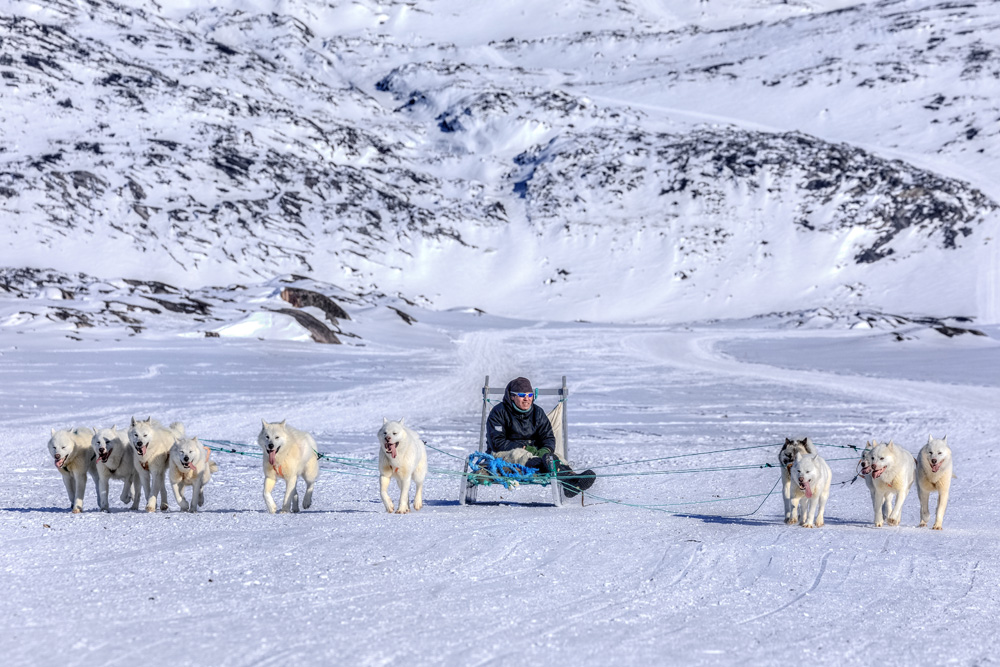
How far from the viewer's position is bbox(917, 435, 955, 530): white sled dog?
7.32m

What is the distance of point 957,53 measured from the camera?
83500mm

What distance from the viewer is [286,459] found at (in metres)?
7.51

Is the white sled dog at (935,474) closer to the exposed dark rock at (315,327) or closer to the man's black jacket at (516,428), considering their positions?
the man's black jacket at (516,428)

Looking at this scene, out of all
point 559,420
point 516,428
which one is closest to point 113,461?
point 516,428

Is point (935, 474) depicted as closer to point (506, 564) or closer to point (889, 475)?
point (889, 475)

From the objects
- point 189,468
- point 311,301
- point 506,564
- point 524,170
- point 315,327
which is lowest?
point 506,564

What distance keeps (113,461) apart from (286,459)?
1.53 meters

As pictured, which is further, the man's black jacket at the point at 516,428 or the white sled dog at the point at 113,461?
the man's black jacket at the point at 516,428

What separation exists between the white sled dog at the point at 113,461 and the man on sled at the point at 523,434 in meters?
3.35

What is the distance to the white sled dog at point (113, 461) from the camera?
24.2 feet

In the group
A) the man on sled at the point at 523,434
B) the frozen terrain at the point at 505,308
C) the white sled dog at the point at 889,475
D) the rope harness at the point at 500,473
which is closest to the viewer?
the frozen terrain at the point at 505,308

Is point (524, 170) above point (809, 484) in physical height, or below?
above

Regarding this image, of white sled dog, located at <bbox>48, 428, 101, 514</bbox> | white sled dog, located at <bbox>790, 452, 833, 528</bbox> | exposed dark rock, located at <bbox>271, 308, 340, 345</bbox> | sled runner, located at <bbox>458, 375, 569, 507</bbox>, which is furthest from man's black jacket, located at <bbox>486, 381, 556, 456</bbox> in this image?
exposed dark rock, located at <bbox>271, 308, 340, 345</bbox>

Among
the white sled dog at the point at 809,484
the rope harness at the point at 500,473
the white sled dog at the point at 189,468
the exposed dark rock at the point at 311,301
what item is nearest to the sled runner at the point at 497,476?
the rope harness at the point at 500,473
